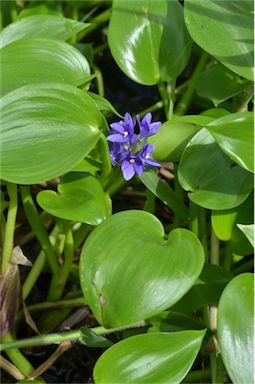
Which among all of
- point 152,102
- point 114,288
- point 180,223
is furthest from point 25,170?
point 152,102

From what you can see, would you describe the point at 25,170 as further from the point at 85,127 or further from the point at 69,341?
the point at 69,341

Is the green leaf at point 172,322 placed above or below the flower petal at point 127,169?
below

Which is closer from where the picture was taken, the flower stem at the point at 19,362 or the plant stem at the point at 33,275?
the flower stem at the point at 19,362

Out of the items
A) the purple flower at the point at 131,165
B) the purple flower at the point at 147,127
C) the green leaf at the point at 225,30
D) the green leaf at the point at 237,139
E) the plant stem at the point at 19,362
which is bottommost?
the plant stem at the point at 19,362

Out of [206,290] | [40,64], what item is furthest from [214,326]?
[40,64]

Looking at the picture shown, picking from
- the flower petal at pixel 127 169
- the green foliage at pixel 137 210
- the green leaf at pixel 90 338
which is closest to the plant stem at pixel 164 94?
the green foliage at pixel 137 210

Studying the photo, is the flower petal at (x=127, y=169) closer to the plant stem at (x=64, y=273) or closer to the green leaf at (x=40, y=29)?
the plant stem at (x=64, y=273)

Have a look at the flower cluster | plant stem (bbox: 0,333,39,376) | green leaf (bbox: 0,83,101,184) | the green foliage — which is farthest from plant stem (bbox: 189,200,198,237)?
plant stem (bbox: 0,333,39,376)
